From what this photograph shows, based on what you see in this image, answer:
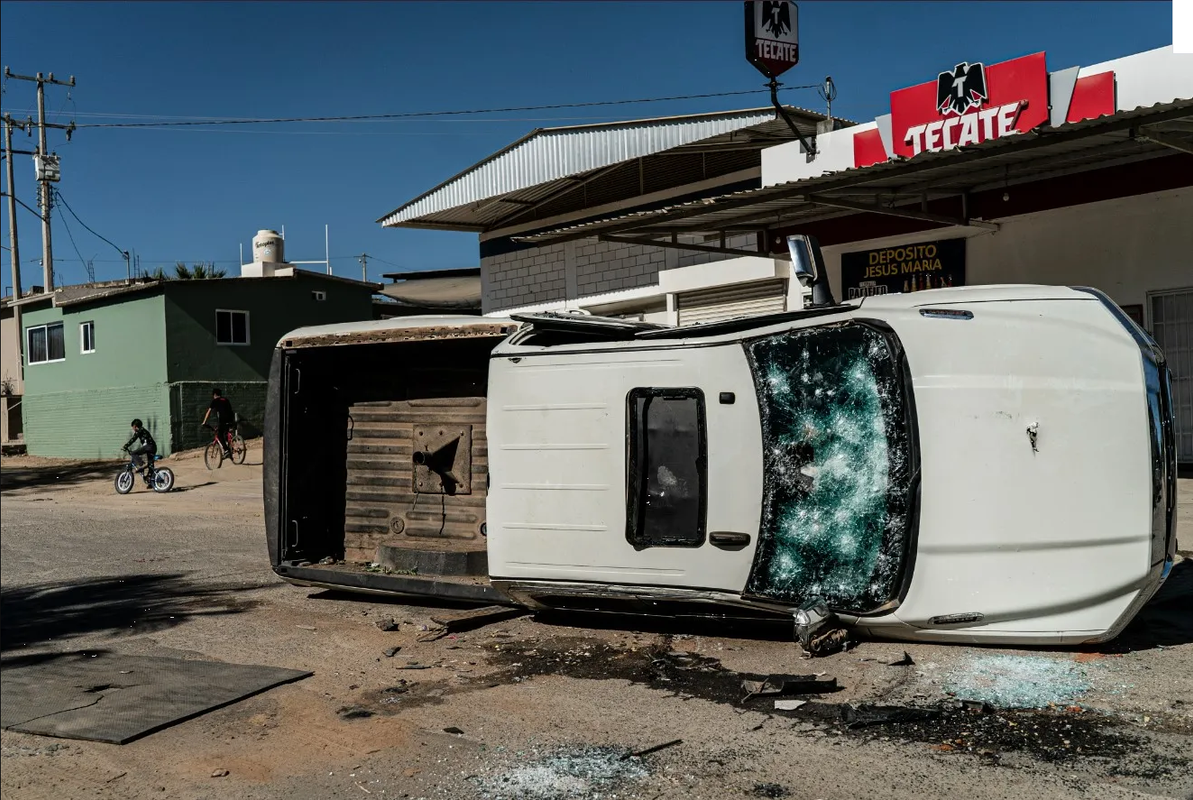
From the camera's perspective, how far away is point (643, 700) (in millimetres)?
5250

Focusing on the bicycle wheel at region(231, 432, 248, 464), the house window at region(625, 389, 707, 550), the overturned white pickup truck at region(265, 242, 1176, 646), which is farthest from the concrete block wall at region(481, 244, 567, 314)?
the house window at region(625, 389, 707, 550)

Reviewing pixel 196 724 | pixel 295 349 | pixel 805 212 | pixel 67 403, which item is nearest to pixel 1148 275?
pixel 805 212

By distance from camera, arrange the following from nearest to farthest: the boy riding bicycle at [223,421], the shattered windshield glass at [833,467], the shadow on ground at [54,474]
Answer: the shattered windshield glass at [833,467] → the boy riding bicycle at [223,421] → the shadow on ground at [54,474]

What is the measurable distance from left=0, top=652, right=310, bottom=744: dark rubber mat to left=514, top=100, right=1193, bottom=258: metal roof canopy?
26.7ft

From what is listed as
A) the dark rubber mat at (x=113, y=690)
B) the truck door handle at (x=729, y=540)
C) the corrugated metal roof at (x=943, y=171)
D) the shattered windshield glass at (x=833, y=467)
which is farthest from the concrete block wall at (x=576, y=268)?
the dark rubber mat at (x=113, y=690)

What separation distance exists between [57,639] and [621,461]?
407cm

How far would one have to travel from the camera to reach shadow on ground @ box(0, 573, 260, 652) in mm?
7281

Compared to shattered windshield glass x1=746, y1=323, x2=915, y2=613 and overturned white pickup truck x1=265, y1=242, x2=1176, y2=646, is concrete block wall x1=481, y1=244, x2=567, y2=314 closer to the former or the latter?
overturned white pickup truck x1=265, y1=242, x2=1176, y2=646

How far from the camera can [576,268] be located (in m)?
20.4

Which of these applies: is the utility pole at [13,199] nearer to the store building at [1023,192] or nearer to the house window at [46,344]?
the house window at [46,344]

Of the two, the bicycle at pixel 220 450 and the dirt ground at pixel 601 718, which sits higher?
the bicycle at pixel 220 450

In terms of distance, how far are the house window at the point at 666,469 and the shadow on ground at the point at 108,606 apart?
3512 millimetres

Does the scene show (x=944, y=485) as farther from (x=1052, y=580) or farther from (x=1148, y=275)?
(x=1148, y=275)

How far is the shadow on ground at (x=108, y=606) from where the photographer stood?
7281 mm
